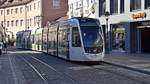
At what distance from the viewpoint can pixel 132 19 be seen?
146ft

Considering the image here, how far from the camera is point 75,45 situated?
3256 centimetres

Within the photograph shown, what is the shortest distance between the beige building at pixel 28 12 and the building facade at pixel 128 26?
144 feet

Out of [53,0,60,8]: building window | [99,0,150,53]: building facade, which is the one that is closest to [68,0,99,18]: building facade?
[99,0,150,53]: building facade

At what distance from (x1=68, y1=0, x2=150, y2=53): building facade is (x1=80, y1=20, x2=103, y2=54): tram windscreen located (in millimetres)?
10035

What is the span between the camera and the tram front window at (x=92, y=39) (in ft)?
103

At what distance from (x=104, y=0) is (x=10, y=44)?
60.7 m

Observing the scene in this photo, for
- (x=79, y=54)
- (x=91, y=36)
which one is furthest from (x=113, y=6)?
(x=79, y=54)

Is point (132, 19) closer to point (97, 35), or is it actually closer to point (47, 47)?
point (47, 47)

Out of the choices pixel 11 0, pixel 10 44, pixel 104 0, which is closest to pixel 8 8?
pixel 11 0

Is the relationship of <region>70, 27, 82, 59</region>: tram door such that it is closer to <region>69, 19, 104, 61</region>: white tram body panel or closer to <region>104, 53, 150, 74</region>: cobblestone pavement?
<region>69, 19, 104, 61</region>: white tram body panel

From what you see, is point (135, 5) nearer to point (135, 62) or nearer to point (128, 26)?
point (128, 26)

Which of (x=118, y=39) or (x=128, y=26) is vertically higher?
(x=128, y=26)

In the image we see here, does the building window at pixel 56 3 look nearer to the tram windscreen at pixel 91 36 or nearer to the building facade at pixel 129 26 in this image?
the building facade at pixel 129 26

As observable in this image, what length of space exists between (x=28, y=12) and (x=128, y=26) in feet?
210
